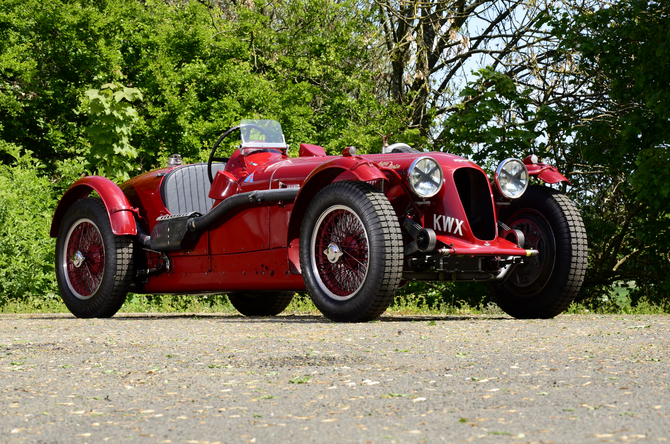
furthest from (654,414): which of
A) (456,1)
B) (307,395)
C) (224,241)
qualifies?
(456,1)

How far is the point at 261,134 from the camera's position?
868 centimetres

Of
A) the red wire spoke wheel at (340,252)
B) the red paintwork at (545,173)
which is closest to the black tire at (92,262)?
the red wire spoke wheel at (340,252)

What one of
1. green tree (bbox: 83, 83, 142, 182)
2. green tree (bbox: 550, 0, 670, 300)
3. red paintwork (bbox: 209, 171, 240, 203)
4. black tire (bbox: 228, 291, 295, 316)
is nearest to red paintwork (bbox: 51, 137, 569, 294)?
red paintwork (bbox: 209, 171, 240, 203)

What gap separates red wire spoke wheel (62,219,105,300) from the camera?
349 inches

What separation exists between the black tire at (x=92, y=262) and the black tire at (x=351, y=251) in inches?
93.5

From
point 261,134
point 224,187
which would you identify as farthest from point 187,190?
point 261,134

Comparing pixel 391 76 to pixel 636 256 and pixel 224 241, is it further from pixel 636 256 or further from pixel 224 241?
pixel 224 241

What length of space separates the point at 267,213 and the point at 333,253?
3.40 feet

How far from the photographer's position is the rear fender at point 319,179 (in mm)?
6688

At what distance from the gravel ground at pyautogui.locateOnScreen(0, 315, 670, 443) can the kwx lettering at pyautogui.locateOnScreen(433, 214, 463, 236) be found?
2.93ft

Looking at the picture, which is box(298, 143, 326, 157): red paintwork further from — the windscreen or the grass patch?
the grass patch

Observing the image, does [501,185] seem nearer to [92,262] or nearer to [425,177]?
[425,177]

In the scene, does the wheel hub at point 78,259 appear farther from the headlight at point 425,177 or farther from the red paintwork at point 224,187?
the headlight at point 425,177

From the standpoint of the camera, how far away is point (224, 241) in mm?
8047
